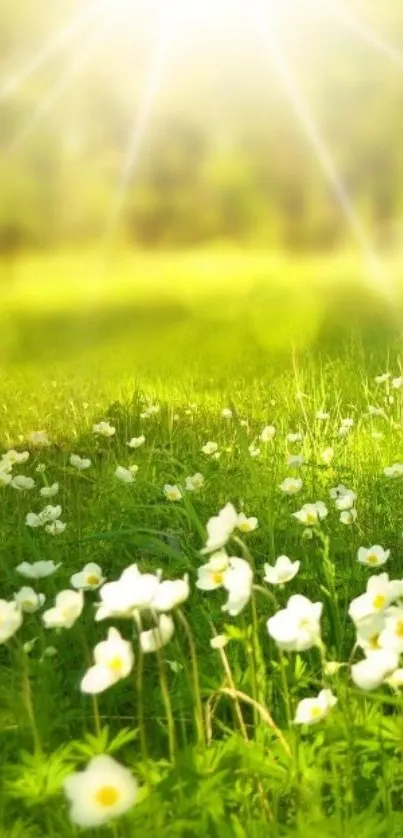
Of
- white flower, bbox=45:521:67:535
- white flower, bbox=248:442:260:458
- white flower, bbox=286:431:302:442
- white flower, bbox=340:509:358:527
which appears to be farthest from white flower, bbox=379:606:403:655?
white flower, bbox=286:431:302:442

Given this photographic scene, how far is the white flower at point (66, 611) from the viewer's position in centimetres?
114

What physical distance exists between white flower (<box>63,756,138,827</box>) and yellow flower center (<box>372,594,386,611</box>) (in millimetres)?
416

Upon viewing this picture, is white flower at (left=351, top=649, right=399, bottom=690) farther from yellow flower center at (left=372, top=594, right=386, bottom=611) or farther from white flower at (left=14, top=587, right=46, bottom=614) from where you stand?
white flower at (left=14, top=587, right=46, bottom=614)

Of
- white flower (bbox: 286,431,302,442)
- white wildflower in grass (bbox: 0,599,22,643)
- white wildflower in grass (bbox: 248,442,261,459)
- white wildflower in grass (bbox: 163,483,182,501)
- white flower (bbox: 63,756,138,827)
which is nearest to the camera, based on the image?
white flower (bbox: 63,756,138,827)

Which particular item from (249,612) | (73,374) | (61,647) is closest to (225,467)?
(249,612)

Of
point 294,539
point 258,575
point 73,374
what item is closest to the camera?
point 258,575

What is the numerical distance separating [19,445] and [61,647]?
6.42ft

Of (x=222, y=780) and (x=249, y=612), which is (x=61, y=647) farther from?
(x=222, y=780)

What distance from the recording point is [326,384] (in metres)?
3.82

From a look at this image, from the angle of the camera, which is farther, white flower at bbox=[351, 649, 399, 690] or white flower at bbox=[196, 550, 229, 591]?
white flower at bbox=[196, 550, 229, 591]

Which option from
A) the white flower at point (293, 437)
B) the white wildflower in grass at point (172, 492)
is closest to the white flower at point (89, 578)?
the white wildflower in grass at point (172, 492)

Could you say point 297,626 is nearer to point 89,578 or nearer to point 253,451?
point 89,578

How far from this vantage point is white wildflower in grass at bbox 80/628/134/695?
1.01m

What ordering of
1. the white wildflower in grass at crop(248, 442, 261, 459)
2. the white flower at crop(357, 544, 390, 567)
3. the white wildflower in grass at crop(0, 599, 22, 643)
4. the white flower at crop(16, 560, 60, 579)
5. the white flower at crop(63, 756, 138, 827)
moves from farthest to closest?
1. the white wildflower in grass at crop(248, 442, 261, 459)
2. the white flower at crop(357, 544, 390, 567)
3. the white flower at crop(16, 560, 60, 579)
4. the white wildflower in grass at crop(0, 599, 22, 643)
5. the white flower at crop(63, 756, 138, 827)
